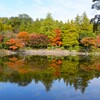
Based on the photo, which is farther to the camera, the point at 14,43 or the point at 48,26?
the point at 48,26

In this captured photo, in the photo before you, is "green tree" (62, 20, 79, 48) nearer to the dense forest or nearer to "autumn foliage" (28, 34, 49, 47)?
the dense forest

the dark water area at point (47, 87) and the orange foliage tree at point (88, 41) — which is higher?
the orange foliage tree at point (88, 41)

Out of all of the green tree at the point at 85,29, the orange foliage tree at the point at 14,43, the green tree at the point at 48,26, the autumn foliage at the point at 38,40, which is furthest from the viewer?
the green tree at the point at 48,26

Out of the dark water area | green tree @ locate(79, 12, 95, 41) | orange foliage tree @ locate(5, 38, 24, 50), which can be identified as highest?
green tree @ locate(79, 12, 95, 41)

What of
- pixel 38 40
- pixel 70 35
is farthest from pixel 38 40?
pixel 70 35

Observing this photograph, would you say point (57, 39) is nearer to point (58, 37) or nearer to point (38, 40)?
point (58, 37)

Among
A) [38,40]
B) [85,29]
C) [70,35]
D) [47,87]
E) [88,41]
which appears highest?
[85,29]

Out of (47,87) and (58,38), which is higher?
(58,38)

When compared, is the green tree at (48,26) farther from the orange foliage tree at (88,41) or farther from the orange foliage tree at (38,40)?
the orange foliage tree at (88,41)

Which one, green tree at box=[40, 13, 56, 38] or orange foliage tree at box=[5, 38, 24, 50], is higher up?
green tree at box=[40, 13, 56, 38]

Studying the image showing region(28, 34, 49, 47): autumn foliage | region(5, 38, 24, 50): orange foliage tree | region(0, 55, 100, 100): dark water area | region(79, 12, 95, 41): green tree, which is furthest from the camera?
region(79, 12, 95, 41): green tree

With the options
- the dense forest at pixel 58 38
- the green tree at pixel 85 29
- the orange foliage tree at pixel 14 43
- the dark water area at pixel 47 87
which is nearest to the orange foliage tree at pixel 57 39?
the dense forest at pixel 58 38

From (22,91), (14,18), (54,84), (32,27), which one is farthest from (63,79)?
(14,18)

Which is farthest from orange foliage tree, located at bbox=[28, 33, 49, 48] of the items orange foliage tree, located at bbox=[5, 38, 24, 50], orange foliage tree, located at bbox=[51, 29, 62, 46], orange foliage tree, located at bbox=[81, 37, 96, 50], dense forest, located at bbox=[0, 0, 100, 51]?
orange foliage tree, located at bbox=[81, 37, 96, 50]
